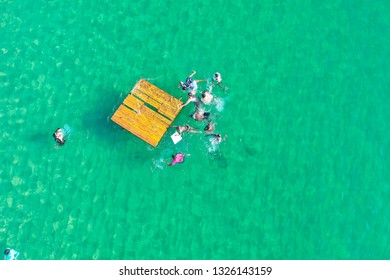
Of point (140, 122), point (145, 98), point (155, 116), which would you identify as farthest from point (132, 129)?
point (145, 98)

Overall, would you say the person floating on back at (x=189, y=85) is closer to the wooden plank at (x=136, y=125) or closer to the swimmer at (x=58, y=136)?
the wooden plank at (x=136, y=125)

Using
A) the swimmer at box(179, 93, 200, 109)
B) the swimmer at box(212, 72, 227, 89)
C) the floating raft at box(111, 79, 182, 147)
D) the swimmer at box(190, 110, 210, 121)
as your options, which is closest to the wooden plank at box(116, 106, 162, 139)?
the floating raft at box(111, 79, 182, 147)

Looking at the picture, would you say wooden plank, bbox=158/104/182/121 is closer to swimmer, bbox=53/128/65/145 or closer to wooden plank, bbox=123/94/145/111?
wooden plank, bbox=123/94/145/111

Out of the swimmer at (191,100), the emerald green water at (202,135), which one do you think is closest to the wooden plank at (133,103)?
the emerald green water at (202,135)

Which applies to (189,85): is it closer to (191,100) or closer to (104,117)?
(191,100)

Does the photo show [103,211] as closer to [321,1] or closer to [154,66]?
[154,66]

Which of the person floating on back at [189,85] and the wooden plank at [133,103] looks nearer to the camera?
the wooden plank at [133,103]
